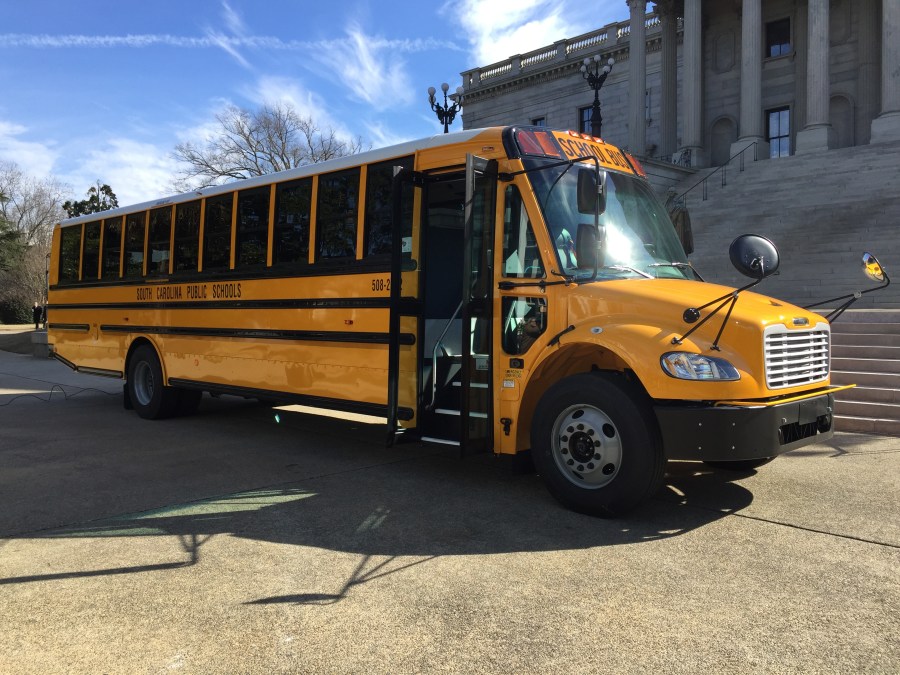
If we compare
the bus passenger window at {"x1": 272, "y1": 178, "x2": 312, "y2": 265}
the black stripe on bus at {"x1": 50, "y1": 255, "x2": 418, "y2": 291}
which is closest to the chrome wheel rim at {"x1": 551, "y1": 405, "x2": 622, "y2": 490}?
the black stripe on bus at {"x1": 50, "y1": 255, "x2": 418, "y2": 291}

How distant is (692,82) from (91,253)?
98.9 feet

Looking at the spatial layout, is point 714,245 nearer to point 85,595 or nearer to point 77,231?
point 77,231

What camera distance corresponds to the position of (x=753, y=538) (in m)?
4.45

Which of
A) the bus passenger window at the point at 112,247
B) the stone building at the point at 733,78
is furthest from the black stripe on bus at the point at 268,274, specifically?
the stone building at the point at 733,78

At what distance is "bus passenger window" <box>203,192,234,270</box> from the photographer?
811 centimetres

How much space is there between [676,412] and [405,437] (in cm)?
239

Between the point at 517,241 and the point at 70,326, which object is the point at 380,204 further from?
the point at 70,326

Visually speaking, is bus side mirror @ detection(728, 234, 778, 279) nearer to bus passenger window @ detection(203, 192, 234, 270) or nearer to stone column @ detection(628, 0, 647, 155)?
bus passenger window @ detection(203, 192, 234, 270)

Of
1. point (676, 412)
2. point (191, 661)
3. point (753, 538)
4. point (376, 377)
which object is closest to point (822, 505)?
point (753, 538)

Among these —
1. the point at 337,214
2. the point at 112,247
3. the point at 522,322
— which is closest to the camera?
the point at 522,322

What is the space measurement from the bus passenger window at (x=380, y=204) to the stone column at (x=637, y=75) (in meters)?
30.5

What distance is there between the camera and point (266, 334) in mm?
7562

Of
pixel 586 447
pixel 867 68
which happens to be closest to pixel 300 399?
pixel 586 447

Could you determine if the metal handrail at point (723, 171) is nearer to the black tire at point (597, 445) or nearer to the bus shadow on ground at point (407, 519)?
the bus shadow on ground at point (407, 519)
